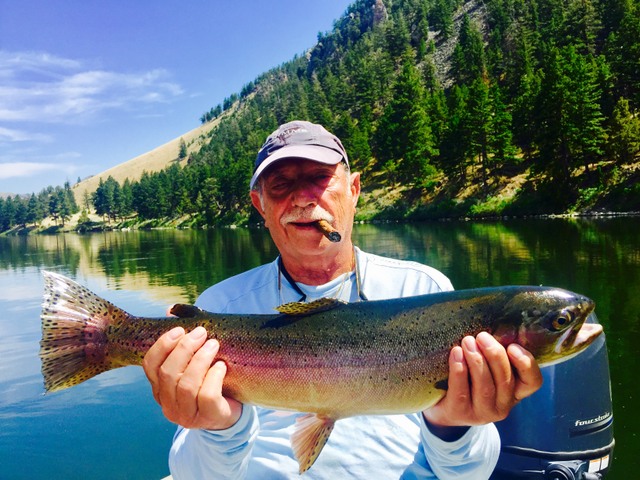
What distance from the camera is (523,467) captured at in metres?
4.71

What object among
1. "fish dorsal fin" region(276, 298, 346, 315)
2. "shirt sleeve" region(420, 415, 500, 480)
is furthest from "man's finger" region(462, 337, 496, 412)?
"fish dorsal fin" region(276, 298, 346, 315)

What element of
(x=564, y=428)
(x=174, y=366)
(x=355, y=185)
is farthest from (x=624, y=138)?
(x=174, y=366)

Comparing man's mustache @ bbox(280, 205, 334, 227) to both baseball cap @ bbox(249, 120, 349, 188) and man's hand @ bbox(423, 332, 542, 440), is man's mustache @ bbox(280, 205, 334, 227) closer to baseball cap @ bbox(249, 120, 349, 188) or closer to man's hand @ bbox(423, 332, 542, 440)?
baseball cap @ bbox(249, 120, 349, 188)

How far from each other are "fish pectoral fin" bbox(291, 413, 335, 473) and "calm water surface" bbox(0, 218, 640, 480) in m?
6.56

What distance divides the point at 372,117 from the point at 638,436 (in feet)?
344

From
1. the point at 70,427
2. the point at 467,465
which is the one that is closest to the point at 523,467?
the point at 467,465

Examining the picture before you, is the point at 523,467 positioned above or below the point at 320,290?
below

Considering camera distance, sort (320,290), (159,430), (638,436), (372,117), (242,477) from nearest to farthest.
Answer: (242,477) < (320,290) < (638,436) < (159,430) < (372,117)

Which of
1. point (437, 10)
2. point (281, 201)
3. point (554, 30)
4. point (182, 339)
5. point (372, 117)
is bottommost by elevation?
point (182, 339)

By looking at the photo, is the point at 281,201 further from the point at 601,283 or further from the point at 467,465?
the point at 601,283

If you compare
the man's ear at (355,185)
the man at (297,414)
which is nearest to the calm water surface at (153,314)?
the man at (297,414)

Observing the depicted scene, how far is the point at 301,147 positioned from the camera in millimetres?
3789

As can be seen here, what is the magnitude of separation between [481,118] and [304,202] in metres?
66.1

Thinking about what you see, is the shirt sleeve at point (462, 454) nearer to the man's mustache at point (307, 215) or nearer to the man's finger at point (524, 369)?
the man's finger at point (524, 369)
